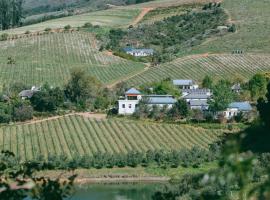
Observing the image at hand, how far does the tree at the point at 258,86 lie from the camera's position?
60.3 m

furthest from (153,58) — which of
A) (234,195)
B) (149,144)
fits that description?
(234,195)

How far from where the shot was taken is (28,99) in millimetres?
59406

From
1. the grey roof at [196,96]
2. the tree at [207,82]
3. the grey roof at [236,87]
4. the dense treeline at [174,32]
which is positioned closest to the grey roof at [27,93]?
the grey roof at [196,96]

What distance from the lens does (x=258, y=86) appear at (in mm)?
60812

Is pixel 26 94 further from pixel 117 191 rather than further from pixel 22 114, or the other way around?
pixel 117 191

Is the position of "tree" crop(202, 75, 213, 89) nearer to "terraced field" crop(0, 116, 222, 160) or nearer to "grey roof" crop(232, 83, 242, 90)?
"grey roof" crop(232, 83, 242, 90)

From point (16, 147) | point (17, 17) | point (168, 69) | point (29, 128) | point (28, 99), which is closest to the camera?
point (16, 147)

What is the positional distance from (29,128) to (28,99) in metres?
8.63

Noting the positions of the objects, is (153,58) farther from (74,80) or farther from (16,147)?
(16,147)

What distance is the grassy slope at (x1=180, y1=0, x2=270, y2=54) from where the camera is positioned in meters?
82.4

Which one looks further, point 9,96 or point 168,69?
point 168,69

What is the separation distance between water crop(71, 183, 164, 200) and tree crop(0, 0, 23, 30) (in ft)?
236

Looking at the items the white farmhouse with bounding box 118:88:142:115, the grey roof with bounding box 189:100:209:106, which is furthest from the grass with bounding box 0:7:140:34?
the grey roof with bounding box 189:100:209:106

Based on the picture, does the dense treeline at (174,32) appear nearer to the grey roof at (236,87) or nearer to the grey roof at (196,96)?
the grey roof at (236,87)
